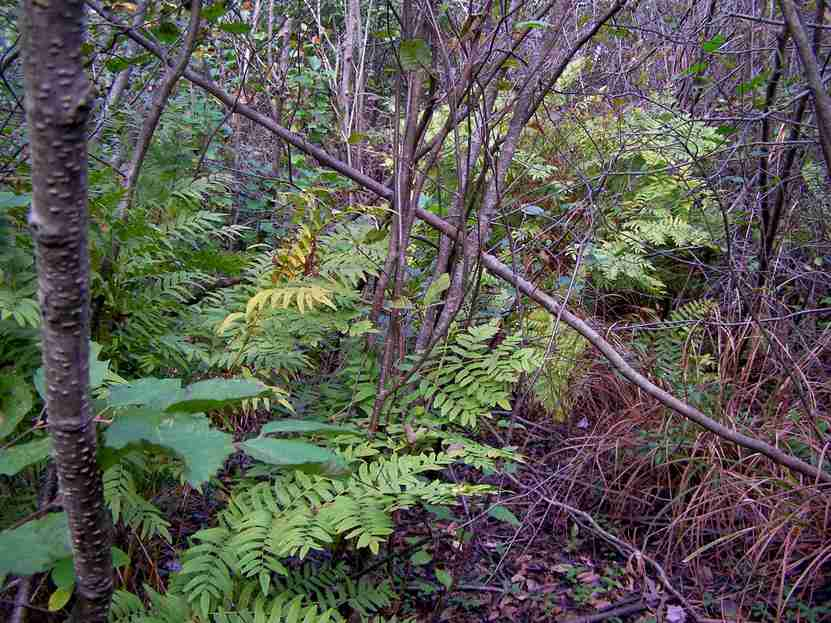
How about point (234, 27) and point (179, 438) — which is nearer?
point (179, 438)

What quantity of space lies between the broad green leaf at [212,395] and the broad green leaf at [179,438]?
0.06ft

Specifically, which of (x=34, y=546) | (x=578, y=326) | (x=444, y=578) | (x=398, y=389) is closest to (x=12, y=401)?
(x=34, y=546)

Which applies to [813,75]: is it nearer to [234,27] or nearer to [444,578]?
[234,27]

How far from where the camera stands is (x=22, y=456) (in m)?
0.81

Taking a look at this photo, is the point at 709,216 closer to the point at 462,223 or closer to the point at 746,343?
the point at 746,343

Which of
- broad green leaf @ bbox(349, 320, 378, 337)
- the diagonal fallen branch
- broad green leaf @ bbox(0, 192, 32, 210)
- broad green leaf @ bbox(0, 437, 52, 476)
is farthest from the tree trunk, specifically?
the diagonal fallen branch

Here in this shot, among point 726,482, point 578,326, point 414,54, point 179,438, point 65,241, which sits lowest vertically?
point 726,482

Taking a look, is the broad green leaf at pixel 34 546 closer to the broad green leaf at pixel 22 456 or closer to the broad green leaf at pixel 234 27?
the broad green leaf at pixel 22 456

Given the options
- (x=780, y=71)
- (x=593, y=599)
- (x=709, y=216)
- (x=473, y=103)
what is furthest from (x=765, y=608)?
(x=709, y=216)

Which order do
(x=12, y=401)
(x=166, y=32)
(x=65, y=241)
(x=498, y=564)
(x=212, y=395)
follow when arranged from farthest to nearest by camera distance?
1. (x=498, y=564)
2. (x=166, y=32)
3. (x=12, y=401)
4. (x=212, y=395)
5. (x=65, y=241)

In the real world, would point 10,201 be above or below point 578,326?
above

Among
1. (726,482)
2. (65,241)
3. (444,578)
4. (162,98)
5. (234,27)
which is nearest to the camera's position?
(65,241)

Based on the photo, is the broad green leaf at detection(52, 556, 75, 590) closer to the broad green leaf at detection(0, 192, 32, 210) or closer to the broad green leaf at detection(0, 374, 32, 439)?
the broad green leaf at detection(0, 374, 32, 439)

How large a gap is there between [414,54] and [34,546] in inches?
64.3
